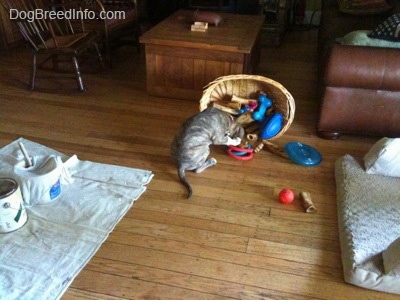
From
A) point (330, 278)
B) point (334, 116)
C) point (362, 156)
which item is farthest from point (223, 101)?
point (330, 278)

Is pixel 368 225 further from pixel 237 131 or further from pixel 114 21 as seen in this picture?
pixel 114 21

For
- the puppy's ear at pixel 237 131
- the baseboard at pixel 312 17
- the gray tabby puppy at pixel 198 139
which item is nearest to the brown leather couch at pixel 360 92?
the puppy's ear at pixel 237 131

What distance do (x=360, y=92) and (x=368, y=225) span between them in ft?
2.72

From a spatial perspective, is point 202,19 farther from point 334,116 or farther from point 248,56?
point 334,116

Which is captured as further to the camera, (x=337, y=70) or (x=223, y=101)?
(x=223, y=101)

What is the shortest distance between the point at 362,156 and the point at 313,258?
881 millimetres

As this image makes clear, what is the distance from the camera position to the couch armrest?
198 centimetres

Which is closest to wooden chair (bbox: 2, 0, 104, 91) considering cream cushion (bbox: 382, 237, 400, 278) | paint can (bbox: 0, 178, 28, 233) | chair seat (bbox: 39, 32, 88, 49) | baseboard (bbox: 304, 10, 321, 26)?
chair seat (bbox: 39, 32, 88, 49)

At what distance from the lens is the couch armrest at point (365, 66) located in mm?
1983

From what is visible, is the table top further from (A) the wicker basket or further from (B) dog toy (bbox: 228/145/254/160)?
(B) dog toy (bbox: 228/145/254/160)

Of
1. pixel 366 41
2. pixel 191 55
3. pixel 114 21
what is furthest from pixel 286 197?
pixel 114 21

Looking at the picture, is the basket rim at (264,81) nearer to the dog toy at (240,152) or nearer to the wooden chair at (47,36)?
the dog toy at (240,152)

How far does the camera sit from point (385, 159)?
1861 millimetres

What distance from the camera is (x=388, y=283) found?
1.35 m
